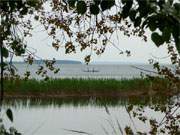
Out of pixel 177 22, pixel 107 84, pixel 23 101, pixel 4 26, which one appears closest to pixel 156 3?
pixel 177 22

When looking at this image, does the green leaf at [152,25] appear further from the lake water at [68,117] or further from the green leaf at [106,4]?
the lake water at [68,117]

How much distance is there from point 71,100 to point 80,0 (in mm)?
19674

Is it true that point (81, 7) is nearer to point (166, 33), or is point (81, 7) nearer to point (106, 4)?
point (106, 4)

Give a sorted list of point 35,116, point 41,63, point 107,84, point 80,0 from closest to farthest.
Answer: point 80,0 → point 41,63 → point 35,116 → point 107,84

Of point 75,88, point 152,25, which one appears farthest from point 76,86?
point 152,25

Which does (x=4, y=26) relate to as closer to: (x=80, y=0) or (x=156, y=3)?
(x=80, y=0)

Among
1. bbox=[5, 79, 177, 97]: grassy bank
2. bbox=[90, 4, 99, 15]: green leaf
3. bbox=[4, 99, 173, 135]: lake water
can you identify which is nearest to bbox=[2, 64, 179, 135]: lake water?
bbox=[4, 99, 173, 135]: lake water

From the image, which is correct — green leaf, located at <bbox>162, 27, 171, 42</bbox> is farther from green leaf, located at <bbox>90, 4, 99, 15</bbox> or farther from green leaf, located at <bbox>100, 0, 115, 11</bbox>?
green leaf, located at <bbox>90, 4, 99, 15</bbox>

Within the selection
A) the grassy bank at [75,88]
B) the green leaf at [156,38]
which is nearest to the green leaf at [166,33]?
the green leaf at [156,38]

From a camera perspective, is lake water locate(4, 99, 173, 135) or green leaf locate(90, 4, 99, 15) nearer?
green leaf locate(90, 4, 99, 15)

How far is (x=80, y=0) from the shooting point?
188 cm

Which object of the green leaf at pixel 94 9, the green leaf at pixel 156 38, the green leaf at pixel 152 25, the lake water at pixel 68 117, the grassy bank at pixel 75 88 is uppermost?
the green leaf at pixel 94 9

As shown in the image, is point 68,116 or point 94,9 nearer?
point 94,9

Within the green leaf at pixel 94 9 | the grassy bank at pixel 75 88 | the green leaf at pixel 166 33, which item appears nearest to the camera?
the green leaf at pixel 166 33
